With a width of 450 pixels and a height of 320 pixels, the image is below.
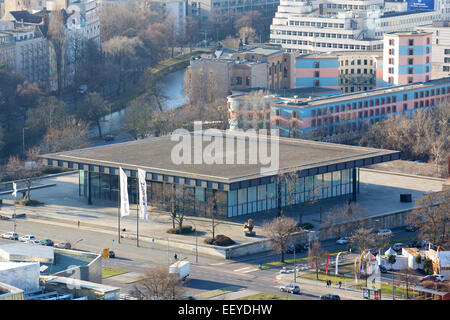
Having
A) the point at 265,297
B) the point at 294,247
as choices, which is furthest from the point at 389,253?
the point at 265,297

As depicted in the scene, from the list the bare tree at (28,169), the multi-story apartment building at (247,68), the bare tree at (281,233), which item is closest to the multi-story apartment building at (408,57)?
the multi-story apartment building at (247,68)

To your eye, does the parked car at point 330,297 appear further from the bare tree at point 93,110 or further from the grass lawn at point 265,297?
the bare tree at point 93,110

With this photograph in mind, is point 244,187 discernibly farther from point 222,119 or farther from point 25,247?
point 222,119

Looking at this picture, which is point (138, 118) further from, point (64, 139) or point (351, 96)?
point (351, 96)

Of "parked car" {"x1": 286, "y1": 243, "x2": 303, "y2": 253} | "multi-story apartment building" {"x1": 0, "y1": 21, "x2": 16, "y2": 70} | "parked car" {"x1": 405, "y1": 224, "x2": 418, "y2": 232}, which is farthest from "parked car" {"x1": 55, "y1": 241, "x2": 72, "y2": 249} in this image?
"multi-story apartment building" {"x1": 0, "y1": 21, "x2": 16, "y2": 70}

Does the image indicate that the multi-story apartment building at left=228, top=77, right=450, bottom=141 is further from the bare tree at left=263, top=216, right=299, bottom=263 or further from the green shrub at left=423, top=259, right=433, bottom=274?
the green shrub at left=423, top=259, right=433, bottom=274

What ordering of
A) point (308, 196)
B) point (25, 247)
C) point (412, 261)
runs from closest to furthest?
point (25, 247), point (412, 261), point (308, 196)
